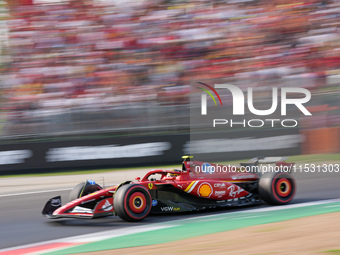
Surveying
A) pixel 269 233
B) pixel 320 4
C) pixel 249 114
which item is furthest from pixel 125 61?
pixel 269 233

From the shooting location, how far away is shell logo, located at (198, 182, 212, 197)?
6.18 metres

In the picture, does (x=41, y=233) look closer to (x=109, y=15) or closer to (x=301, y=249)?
(x=301, y=249)

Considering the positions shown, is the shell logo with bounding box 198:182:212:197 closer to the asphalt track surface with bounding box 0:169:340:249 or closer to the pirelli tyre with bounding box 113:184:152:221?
the asphalt track surface with bounding box 0:169:340:249

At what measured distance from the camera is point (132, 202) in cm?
559

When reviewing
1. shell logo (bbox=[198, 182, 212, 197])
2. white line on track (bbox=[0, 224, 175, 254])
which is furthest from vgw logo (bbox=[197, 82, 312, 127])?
white line on track (bbox=[0, 224, 175, 254])

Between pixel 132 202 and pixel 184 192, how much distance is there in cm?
80

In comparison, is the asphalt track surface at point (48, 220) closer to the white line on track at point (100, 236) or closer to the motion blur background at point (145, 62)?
the white line on track at point (100, 236)

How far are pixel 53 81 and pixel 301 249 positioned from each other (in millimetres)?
9739

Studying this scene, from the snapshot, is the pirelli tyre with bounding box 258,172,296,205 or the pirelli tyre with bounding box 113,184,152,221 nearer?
the pirelli tyre with bounding box 113,184,152,221

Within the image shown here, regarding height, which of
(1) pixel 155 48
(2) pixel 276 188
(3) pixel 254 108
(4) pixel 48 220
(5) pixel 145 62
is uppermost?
(1) pixel 155 48

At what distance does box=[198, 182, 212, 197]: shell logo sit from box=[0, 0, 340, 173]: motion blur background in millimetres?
4736

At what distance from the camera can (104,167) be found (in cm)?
1109

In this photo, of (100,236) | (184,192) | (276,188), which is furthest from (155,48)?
(100,236)

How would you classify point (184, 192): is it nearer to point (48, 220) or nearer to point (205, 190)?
point (205, 190)
